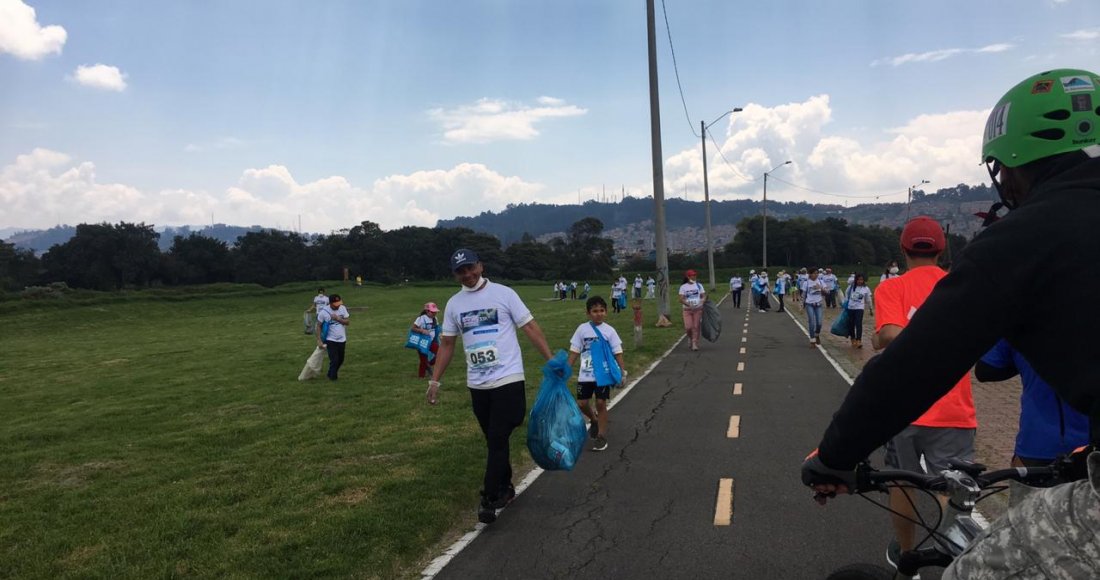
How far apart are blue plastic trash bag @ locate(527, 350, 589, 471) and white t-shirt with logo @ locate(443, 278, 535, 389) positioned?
0.39m

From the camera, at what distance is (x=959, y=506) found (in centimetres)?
208

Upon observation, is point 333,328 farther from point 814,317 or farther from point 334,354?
point 814,317

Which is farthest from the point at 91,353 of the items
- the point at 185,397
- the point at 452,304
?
the point at 452,304

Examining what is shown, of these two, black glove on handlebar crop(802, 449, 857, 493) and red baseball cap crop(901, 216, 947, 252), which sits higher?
red baseball cap crop(901, 216, 947, 252)

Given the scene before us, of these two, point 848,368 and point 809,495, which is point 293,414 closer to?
point 809,495

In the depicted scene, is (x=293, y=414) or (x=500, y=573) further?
(x=293, y=414)

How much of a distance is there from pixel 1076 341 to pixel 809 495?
5.15 meters

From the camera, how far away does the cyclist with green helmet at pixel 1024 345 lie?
52.0 inches

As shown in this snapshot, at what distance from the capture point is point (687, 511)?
574 cm

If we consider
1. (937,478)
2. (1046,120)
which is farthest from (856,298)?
(1046,120)

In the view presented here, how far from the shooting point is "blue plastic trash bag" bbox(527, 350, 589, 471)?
238 inches

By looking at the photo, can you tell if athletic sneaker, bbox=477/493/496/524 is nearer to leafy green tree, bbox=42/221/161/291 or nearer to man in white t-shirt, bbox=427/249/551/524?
man in white t-shirt, bbox=427/249/551/524

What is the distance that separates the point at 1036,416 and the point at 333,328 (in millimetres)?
13373

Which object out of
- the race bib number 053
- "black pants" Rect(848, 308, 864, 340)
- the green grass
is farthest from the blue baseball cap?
"black pants" Rect(848, 308, 864, 340)
